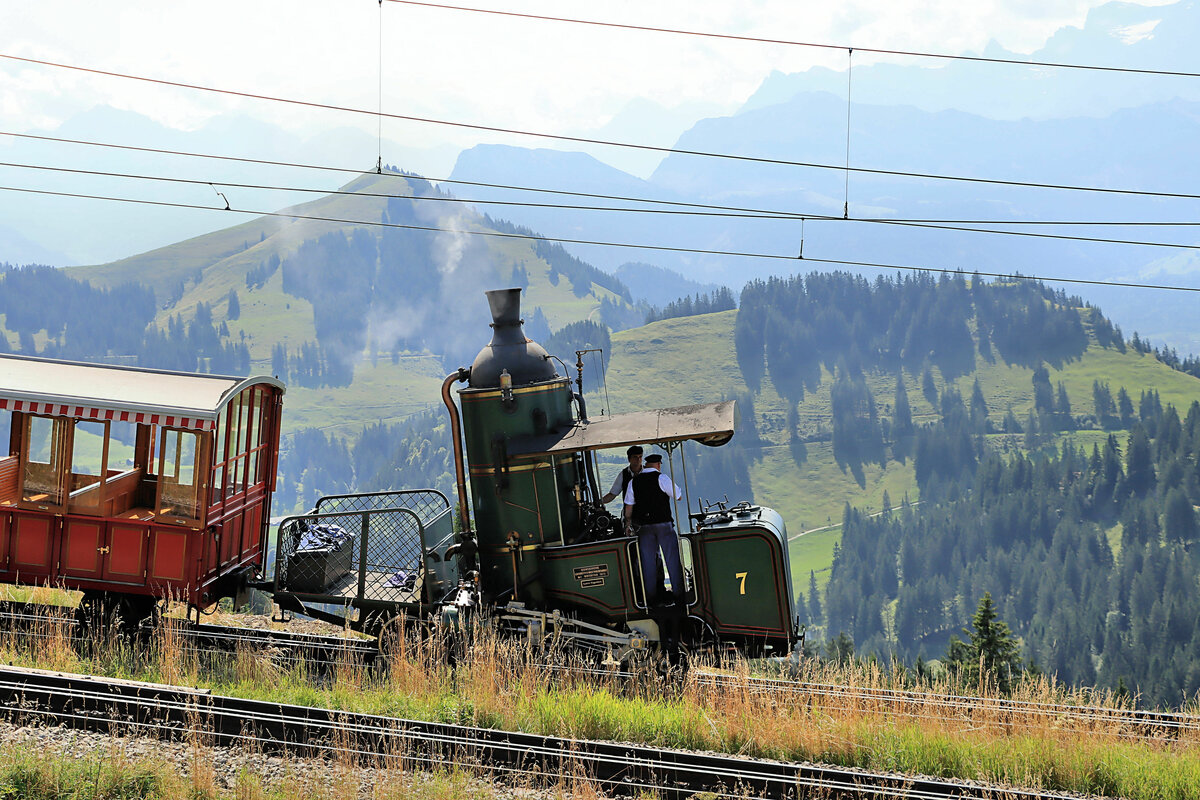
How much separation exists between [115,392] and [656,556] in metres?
6.80

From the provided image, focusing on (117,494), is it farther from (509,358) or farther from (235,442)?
(509,358)

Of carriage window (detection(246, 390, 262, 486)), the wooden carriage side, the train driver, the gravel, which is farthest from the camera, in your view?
carriage window (detection(246, 390, 262, 486))

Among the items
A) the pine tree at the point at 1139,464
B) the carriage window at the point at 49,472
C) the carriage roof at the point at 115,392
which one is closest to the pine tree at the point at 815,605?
the pine tree at the point at 1139,464

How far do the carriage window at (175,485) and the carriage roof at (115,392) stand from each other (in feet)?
1.07

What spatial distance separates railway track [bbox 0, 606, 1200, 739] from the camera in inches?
360

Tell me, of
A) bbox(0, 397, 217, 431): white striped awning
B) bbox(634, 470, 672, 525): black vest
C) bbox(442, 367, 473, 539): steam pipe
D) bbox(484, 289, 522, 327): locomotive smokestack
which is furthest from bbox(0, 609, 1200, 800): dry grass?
bbox(484, 289, 522, 327): locomotive smokestack

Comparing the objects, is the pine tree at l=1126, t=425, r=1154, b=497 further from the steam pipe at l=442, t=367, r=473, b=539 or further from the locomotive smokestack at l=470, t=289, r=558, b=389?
the steam pipe at l=442, t=367, r=473, b=539

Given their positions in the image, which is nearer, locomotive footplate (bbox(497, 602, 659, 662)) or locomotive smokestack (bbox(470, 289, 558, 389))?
locomotive footplate (bbox(497, 602, 659, 662))

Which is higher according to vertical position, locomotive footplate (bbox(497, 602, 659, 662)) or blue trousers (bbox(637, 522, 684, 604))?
blue trousers (bbox(637, 522, 684, 604))

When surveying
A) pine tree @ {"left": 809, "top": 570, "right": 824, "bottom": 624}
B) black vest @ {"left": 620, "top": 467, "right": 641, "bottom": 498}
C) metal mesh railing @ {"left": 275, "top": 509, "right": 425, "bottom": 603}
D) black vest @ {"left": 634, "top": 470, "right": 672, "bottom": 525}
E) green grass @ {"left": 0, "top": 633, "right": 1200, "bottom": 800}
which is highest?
black vest @ {"left": 620, "top": 467, "right": 641, "bottom": 498}

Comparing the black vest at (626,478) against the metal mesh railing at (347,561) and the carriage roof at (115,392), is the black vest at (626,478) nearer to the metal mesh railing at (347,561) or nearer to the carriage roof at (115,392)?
the metal mesh railing at (347,561)

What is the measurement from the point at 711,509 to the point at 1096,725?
475 centimetres

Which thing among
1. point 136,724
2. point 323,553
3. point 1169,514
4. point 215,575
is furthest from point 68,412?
point 1169,514

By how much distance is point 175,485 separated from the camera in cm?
1217
